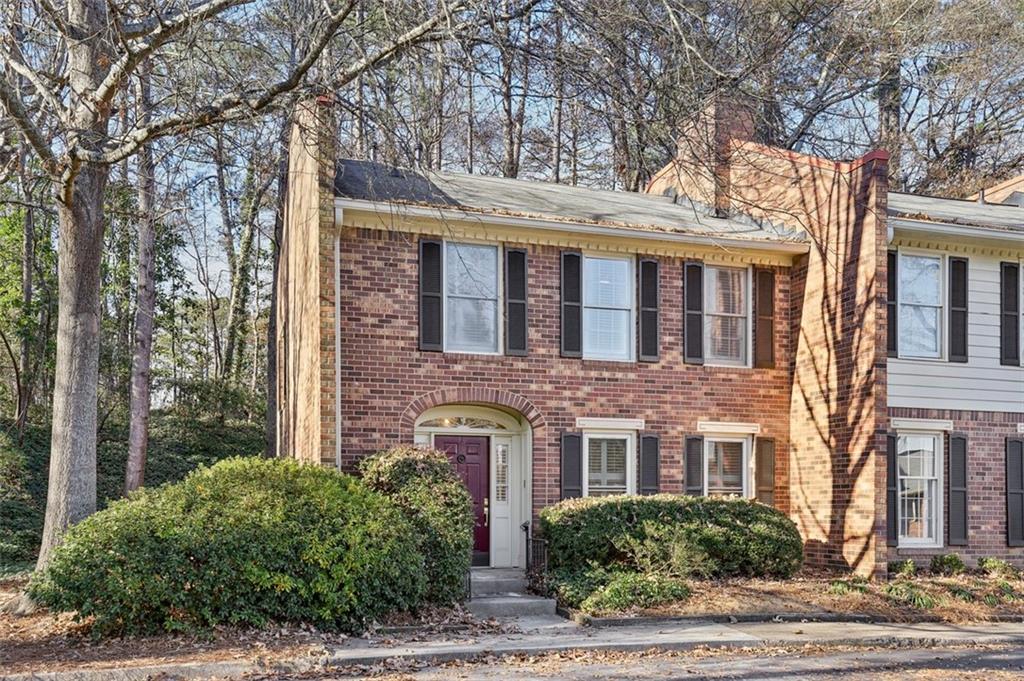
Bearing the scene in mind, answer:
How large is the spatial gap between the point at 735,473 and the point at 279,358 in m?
9.76

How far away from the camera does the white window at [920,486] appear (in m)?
15.8

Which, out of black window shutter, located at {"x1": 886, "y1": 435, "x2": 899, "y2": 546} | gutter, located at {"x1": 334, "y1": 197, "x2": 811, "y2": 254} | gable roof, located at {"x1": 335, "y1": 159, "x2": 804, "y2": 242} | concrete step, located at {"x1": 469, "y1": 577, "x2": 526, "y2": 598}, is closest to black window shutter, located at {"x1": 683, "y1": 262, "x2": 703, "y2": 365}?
gutter, located at {"x1": 334, "y1": 197, "x2": 811, "y2": 254}

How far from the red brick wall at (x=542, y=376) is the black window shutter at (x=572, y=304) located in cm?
14

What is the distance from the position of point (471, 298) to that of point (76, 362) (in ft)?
18.1

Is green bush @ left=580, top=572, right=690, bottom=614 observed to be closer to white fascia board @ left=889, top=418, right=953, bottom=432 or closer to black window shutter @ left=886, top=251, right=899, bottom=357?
white fascia board @ left=889, top=418, right=953, bottom=432

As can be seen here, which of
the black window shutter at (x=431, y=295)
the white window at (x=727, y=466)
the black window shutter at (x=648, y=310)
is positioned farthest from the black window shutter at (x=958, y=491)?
the black window shutter at (x=431, y=295)

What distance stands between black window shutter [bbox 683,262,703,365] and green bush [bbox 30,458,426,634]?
20.3ft

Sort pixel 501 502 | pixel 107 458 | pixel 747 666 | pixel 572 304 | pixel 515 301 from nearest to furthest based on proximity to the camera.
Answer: pixel 747 666, pixel 515 301, pixel 501 502, pixel 572 304, pixel 107 458

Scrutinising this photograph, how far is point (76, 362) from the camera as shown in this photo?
473 inches

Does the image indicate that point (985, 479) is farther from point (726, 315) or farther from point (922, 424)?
point (726, 315)

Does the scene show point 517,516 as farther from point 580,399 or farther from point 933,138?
point 933,138

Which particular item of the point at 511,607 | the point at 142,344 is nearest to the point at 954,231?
the point at 511,607

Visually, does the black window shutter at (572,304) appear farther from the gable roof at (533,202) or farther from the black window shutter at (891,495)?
the black window shutter at (891,495)

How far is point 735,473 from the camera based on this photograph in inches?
635
